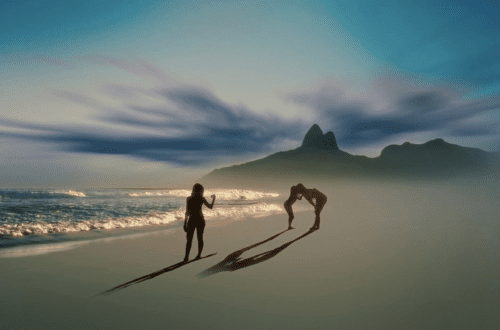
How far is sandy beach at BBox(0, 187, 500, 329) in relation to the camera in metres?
3.98

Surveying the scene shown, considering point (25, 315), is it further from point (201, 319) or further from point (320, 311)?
point (320, 311)

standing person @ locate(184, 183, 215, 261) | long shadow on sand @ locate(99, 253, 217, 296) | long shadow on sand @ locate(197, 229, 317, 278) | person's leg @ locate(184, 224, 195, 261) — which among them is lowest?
long shadow on sand @ locate(99, 253, 217, 296)

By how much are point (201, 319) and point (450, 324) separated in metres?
3.46

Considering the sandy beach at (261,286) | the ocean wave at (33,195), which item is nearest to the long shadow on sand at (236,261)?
the sandy beach at (261,286)

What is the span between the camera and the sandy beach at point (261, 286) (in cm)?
398

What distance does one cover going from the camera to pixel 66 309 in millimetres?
4316

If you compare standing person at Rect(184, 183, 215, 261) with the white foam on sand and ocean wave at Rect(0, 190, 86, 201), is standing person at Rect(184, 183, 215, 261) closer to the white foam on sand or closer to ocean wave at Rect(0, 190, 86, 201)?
the white foam on sand

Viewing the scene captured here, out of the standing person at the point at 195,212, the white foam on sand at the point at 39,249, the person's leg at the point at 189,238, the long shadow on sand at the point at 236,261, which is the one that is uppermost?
the standing person at the point at 195,212

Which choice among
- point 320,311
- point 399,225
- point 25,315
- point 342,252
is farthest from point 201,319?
point 399,225

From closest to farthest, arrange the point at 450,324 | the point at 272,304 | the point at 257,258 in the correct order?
the point at 450,324 < the point at 272,304 < the point at 257,258

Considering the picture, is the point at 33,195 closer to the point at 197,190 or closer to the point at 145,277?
the point at 197,190

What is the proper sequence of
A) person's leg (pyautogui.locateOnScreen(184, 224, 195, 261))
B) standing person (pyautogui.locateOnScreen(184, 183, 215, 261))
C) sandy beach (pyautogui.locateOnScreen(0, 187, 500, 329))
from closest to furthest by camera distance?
sandy beach (pyautogui.locateOnScreen(0, 187, 500, 329)) < person's leg (pyautogui.locateOnScreen(184, 224, 195, 261)) < standing person (pyautogui.locateOnScreen(184, 183, 215, 261))

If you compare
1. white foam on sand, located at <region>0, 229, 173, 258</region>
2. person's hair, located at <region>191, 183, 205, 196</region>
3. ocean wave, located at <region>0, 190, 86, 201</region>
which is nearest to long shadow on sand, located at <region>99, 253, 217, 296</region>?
person's hair, located at <region>191, 183, 205, 196</region>

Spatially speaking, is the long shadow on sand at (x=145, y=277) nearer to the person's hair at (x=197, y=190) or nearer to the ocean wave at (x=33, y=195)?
the person's hair at (x=197, y=190)
